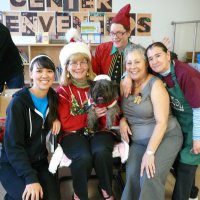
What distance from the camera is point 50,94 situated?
1684 millimetres

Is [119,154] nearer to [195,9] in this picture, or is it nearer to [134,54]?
[134,54]

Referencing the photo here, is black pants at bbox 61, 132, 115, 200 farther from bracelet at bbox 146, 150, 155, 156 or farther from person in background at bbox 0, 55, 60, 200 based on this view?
bracelet at bbox 146, 150, 155, 156

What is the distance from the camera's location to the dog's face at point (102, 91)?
5.47 feet

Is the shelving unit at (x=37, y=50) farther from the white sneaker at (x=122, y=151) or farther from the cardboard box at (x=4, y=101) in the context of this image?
the white sneaker at (x=122, y=151)

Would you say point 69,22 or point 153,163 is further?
point 69,22

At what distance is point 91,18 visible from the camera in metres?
4.44

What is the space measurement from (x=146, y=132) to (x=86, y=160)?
0.45 metres

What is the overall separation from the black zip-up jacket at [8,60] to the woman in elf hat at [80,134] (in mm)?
Result: 637

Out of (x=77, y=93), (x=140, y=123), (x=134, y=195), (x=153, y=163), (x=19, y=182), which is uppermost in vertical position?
(x=77, y=93)

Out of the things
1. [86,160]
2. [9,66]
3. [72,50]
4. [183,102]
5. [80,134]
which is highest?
[72,50]

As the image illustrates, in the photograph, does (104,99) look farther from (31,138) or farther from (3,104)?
(3,104)

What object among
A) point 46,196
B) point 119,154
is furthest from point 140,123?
point 46,196

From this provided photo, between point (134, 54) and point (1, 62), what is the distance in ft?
4.22

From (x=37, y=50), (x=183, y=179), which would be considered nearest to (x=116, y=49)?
(x=183, y=179)
